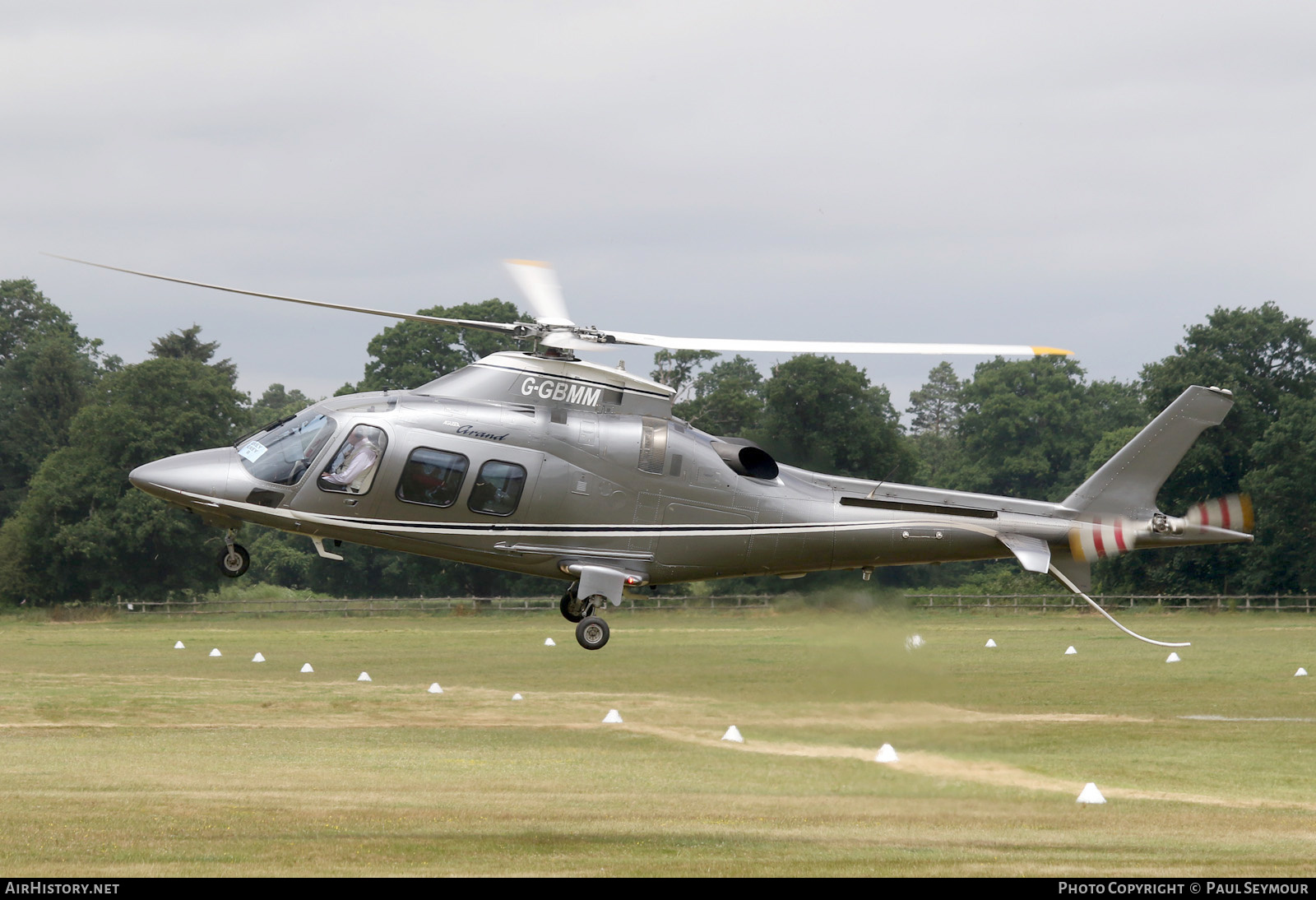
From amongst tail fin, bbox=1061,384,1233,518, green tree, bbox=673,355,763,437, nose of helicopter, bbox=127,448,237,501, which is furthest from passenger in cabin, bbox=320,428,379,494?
green tree, bbox=673,355,763,437

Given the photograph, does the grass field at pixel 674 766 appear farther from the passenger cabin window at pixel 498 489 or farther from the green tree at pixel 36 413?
the green tree at pixel 36 413

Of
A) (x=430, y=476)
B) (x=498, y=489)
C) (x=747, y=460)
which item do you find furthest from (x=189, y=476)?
(x=747, y=460)

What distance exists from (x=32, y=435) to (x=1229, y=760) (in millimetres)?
95734

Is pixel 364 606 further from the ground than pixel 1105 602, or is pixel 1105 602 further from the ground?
pixel 1105 602

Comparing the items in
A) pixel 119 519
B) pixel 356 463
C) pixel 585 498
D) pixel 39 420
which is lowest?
pixel 119 519

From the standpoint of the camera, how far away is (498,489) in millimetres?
20406

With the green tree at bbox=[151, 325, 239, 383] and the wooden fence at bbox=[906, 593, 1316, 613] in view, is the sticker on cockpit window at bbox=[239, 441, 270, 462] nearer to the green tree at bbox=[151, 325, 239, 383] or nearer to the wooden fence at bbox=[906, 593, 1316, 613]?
the wooden fence at bbox=[906, 593, 1316, 613]

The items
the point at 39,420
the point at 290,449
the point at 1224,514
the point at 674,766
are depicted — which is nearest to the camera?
the point at 290,449

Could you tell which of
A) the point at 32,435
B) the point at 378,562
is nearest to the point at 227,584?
the point at 378,562

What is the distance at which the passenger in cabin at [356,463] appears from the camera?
20.2m

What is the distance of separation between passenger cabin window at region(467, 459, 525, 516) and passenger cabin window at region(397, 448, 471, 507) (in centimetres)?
32

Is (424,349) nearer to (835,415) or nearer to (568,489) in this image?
(835,415)

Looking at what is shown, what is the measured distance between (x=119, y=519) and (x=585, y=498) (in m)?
68.8

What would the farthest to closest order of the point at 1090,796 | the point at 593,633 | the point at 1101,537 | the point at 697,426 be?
1. the point at 697,426
2. the point at 1090,796
3. the point at 1101,537
4. the point at 593,633
